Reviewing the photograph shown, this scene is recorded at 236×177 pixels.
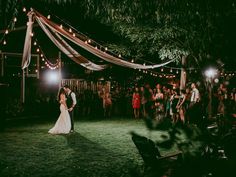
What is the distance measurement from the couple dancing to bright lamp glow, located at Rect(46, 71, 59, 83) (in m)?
7.10

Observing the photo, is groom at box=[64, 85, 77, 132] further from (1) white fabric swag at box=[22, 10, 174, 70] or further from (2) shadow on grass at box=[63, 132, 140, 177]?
(2) shadow on grass at box=[63, 132, 140, 177]

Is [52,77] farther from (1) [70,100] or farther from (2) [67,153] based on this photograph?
(2) [67,153]

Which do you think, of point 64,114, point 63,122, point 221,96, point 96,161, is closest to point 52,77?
point 64,114

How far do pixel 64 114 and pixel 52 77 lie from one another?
7534mm

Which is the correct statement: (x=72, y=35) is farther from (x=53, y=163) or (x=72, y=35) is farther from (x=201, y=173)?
(x=201, y=173)

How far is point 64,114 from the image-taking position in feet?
43.9

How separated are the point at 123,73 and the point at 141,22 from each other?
10487 millimetres

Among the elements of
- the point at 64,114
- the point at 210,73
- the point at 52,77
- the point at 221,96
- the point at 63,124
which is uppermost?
the point at 52,77

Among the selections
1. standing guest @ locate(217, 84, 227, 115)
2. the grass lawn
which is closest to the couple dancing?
the grass lawn

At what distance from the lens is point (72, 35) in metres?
11.8

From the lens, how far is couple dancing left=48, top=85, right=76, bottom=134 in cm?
1320

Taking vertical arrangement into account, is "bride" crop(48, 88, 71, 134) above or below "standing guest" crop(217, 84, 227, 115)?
below

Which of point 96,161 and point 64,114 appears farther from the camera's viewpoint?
point 64,114

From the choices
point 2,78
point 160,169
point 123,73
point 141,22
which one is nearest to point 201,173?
point 160,169
